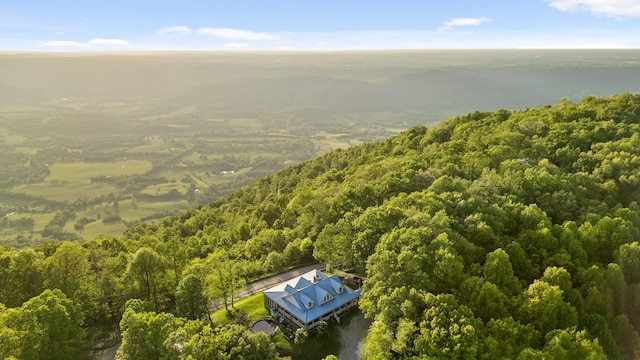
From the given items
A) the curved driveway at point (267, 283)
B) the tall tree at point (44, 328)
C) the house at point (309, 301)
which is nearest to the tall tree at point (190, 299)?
the house at point (309, 301)

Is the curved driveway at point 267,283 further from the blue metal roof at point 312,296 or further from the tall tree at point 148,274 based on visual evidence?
the blue metal roof at point 312,296

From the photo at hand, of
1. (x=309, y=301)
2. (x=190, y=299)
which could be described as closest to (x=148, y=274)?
(x=190, y=299)

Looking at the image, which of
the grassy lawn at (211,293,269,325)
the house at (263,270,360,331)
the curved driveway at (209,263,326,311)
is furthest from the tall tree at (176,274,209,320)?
the curved driveway at (209,263,326,311)

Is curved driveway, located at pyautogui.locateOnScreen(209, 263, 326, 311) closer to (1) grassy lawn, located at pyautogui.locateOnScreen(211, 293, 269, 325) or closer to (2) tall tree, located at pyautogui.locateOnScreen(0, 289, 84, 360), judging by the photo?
(1) grassy lawn, located at pyautogui.locateOnScreen(211, 293, 269, 325)

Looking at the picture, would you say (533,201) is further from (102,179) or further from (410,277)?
(102,179)

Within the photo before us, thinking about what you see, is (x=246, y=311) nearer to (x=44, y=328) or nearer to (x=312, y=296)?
(x=312, y=296)

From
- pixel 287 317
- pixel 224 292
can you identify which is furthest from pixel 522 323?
pixel 224 292
